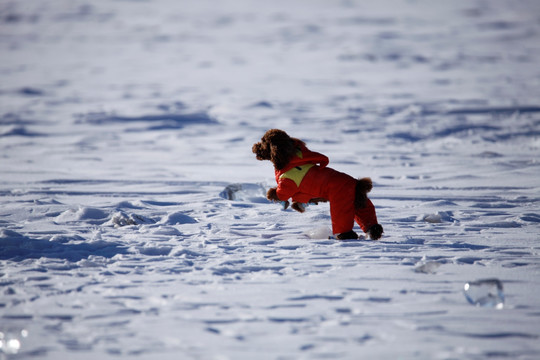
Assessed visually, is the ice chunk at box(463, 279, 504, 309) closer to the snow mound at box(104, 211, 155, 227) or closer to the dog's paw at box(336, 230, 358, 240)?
Result: the dog's paw at box(336, 230, 358, 240)

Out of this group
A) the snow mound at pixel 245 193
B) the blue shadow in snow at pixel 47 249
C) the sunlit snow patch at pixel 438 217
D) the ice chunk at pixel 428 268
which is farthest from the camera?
the snow mound at pixel 245 193

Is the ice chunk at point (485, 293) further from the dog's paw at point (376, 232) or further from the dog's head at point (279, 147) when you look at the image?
the dog's head at point (279, 147)

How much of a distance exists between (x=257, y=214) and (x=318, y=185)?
1.02 meters

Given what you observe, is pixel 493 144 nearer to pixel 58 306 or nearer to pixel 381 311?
pixel 381 311

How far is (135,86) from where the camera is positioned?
535 inches

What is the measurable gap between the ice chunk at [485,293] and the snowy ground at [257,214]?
0.16ft

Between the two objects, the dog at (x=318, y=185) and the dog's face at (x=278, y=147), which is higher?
the dog's face at (x=278, y=147)

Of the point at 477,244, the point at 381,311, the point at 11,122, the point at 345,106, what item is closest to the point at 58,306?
the point at 381,311

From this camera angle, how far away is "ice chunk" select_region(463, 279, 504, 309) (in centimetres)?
267

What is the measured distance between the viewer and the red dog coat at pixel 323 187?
148 inches

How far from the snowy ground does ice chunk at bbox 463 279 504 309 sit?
0.05 m

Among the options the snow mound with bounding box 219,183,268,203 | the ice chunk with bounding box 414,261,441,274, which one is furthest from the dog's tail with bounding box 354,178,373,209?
the snow mound with bounding box 219,183,268,203

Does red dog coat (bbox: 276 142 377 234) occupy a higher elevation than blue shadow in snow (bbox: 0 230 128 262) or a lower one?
higher

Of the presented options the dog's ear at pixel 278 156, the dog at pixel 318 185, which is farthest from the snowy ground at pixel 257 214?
the dog's ear at pixel 278 156
